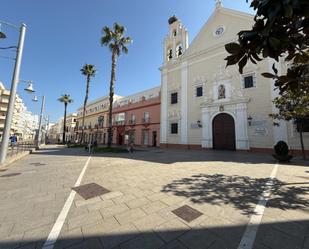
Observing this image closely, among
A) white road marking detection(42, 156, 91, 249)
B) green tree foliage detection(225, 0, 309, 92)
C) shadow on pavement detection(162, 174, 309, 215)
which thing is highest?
green tree foliage detection(225, 0, 309, 92)

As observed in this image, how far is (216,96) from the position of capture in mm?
18203

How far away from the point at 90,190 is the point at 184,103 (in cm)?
1770

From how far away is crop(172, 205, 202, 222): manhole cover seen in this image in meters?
2.95

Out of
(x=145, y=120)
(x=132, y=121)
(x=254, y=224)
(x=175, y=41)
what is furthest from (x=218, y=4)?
(x=254, y=224)

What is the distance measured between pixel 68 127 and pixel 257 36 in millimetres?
73125

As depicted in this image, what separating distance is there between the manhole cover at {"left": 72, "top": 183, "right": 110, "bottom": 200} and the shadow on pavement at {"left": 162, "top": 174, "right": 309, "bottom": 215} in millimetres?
1746

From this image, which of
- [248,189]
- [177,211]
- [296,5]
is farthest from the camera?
[248,189]

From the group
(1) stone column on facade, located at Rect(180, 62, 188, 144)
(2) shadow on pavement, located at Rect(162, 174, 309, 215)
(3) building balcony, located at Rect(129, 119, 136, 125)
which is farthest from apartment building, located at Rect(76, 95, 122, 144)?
(2) shadow on pavement, located at Rect(162, 174, 309, 215)

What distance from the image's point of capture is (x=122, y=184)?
201 inches

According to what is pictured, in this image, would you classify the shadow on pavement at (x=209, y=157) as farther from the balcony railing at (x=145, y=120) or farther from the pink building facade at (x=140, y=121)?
the balcony railing at (x=145, y=120)

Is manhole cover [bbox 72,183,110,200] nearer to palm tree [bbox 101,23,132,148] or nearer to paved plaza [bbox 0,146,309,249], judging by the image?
paved plaza [bbox 0,146,309,249]

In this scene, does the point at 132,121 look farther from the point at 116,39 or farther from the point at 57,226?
the point at 57,226

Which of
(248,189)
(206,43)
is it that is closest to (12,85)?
(248,189)

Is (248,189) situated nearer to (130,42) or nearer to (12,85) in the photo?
(12,85)
